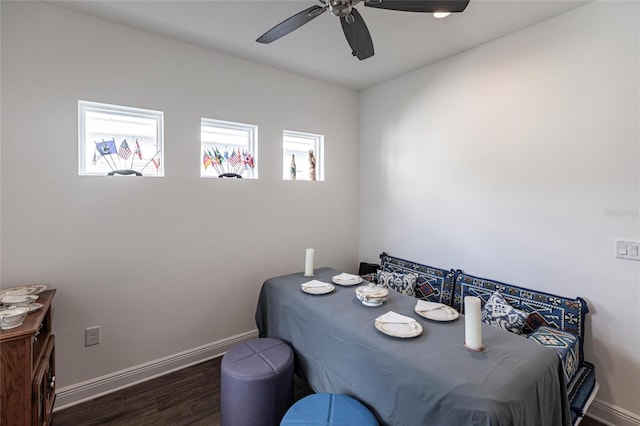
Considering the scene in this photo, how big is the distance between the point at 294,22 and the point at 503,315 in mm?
2344

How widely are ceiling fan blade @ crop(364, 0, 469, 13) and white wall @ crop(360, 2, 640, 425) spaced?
124cm

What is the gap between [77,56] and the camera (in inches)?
78.2

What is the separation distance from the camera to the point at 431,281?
266 centimetres

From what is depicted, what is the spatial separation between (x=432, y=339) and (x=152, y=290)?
2129 millimetres

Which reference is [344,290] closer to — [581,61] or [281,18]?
[281,18]

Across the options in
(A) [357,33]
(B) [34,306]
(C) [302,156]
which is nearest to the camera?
(B) [34,306]

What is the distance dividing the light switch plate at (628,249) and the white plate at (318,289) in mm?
1881

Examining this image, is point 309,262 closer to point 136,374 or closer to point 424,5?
point 136,374

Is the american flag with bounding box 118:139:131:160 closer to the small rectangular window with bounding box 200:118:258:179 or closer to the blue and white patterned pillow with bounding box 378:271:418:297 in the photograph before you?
the small rectangular window with bounding box 200:118:258:179

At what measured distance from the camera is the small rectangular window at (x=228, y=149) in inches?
104

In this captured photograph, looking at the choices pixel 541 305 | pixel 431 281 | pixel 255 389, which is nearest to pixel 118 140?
pixel 255 389

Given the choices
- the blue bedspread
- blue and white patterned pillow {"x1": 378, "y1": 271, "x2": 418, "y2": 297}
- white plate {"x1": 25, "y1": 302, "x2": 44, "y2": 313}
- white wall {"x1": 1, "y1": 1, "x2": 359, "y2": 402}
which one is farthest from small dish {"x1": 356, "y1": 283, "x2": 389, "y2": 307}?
white plate {"x1": 25, "y1": 302, "x2": 44, "y2": 313}

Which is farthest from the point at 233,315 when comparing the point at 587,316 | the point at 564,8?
Answer: the point at 564,8

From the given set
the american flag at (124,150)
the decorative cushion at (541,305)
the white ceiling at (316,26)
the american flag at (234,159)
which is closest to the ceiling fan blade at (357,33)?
the white ceiling at (316,26)
